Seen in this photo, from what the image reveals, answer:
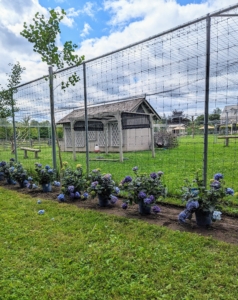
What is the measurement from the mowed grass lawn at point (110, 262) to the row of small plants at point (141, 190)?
0.93ft

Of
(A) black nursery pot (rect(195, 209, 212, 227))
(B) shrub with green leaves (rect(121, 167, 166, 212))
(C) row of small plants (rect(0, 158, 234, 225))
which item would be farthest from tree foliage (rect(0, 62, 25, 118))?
(A) black nursery pot (rect(195, 209, 212, 227))

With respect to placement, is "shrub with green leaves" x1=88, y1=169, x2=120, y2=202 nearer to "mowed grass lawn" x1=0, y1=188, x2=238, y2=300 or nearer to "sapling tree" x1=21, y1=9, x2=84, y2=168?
"mowed grass lawn" x1=0, y1=188, x2=238, y2=300

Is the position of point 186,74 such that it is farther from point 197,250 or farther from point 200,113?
point 197,250

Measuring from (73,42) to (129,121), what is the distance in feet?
10.1

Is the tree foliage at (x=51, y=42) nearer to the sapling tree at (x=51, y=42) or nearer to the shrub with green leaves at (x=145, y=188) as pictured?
the sapling tree at (x=51, y=42)

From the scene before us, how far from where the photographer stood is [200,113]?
276 cm

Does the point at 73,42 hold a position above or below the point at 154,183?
above

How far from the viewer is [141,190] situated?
9.06ft

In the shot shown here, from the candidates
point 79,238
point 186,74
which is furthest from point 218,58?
point 79,238

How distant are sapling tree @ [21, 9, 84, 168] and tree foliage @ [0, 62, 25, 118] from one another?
76.7 inches

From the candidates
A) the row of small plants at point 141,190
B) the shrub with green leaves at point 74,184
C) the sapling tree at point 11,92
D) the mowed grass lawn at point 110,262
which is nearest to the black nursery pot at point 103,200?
the row of small plants at point 141,190

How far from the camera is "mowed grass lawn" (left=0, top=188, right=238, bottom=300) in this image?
1466 millimetres

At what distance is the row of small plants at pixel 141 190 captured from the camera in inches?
90.8

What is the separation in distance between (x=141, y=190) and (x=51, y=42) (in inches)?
117
